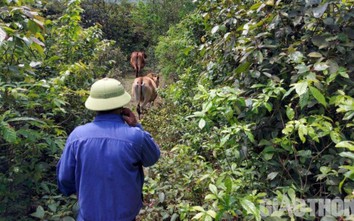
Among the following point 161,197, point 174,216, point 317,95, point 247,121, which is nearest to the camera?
point 317,95

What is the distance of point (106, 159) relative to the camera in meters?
2.04

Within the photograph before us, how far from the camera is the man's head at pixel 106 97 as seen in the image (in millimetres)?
2115

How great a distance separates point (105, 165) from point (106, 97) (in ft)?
1.42

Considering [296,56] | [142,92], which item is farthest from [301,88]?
[142,92]

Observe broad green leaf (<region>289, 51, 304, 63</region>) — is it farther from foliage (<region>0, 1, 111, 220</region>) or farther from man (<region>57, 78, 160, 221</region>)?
foliage (<region>0, 1, 111, 220</region>)

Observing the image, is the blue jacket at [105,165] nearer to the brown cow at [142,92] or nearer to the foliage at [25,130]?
the foliage at [25,130]

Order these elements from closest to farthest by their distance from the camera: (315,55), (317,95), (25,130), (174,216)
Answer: (317,95) < (315,55) < (25,130) < (174,216)

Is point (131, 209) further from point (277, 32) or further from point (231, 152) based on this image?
point (277, 32)

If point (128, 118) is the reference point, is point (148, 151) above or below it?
below

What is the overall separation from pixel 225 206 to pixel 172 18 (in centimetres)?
1081

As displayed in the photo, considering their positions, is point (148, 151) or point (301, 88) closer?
point (301, 88)

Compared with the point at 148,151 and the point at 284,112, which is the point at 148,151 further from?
the point at 284,112

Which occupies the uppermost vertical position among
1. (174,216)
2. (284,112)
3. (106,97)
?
(106,97)

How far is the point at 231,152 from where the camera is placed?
251 cm
